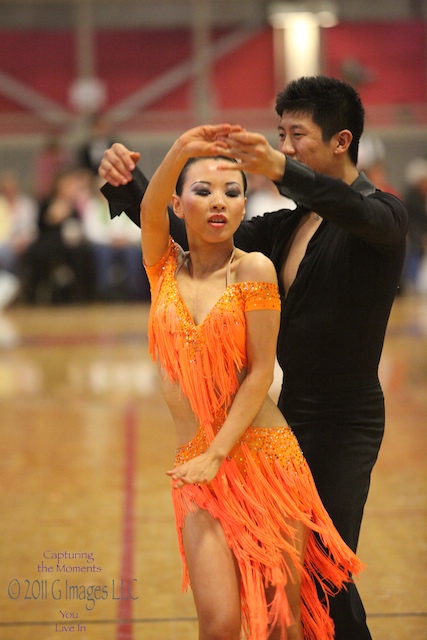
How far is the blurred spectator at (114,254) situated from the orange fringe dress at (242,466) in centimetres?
1004

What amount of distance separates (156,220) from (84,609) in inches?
63.7

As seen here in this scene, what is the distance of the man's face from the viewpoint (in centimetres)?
260

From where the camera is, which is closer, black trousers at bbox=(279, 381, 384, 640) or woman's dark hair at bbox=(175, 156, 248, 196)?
woman's dark hair at bbox=(175, 156, 248, 196)

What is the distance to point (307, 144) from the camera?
260cm

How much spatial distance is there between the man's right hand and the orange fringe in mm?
739

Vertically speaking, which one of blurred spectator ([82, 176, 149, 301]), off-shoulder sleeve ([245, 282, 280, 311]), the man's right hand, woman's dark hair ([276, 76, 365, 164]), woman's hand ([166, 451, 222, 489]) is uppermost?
woman's dark hair ([276, 76, 365, 164])

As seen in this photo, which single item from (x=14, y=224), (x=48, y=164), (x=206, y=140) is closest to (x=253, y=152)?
(x=206, y=140)

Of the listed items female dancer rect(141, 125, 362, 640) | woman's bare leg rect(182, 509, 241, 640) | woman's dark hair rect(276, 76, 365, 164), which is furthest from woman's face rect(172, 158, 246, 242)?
woman's bare leg rect(182, 509, 241, 640)

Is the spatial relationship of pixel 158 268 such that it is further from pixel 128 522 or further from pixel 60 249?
pixel 60 249

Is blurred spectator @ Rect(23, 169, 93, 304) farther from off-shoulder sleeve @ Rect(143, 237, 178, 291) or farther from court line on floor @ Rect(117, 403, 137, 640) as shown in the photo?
off-shoulder sleeve @ Rect(143, 237, 178, 291)

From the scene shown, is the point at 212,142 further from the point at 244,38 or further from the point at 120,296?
the point at 244,38

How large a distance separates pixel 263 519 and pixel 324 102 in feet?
3.63

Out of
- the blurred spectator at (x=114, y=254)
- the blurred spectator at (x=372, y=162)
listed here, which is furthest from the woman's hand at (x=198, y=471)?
the blurred spectator at (x=114, y=254)

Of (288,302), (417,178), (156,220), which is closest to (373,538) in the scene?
(288,302)
